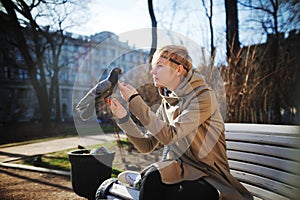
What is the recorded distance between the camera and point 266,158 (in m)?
1.29

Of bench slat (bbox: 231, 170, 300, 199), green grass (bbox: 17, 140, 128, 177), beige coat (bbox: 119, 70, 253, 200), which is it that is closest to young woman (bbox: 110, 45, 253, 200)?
beige coat (bbox: 119, 70, 253, 200)

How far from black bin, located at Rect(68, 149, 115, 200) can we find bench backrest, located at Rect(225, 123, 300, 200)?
2.97 feet

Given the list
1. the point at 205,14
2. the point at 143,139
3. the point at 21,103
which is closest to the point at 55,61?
the point at 21,103

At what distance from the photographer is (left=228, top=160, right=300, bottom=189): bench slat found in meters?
1.12

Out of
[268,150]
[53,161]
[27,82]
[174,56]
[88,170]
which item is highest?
[27,82]

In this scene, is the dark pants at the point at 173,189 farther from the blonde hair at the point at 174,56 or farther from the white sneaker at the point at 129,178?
the blonde hair at the point at 174,56

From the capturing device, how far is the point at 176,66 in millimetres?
1121

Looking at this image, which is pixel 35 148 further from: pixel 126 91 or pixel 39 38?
pixel 126 91

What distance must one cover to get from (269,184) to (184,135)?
22.8 inches

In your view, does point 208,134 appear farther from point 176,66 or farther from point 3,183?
point 3,183

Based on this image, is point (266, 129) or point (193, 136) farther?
point (266, 129)

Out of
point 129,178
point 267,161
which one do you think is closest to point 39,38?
point 129,178

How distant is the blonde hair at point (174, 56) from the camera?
1.11 m

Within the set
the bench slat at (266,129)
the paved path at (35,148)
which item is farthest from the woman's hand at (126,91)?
the paved path at (35,148)
